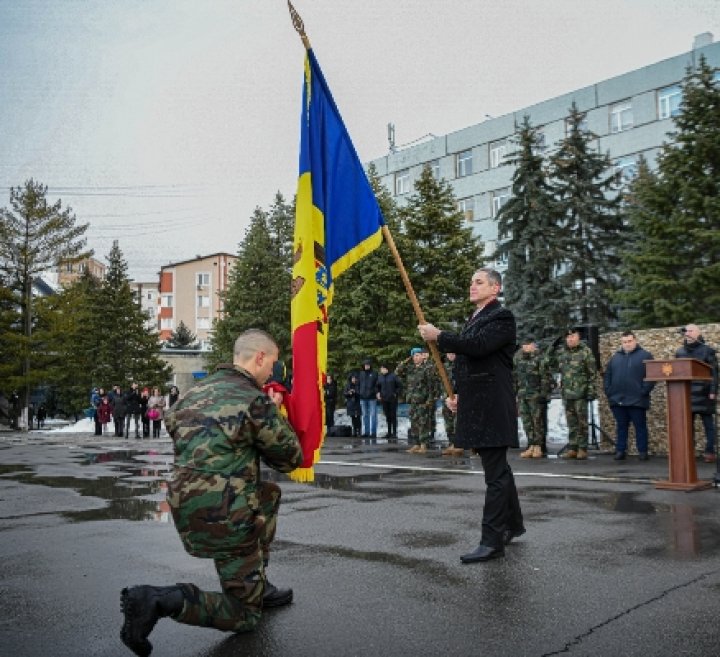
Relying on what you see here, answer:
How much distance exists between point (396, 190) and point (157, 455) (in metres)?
41.0

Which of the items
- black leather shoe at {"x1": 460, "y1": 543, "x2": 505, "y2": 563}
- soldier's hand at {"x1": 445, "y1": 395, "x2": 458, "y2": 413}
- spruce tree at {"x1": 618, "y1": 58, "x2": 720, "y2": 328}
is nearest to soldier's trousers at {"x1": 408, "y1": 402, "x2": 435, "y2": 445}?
spruce tree at {"x1": 618, "y1": 58, "x2": 720, "y2": 328}

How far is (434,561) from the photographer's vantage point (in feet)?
18.2

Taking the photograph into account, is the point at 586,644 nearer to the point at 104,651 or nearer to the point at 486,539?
the point at 486,539

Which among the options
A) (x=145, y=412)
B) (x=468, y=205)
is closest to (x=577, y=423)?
(x=145, y=412)

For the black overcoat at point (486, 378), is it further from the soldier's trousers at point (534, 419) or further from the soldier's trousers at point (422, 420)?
the soldier's trousers at point (422, 420)

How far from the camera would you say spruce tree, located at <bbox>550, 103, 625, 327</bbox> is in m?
28.8

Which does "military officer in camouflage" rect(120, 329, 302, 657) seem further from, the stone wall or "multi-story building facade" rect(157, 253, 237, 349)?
"multi-story building facade" rect(157, 253, 237, 349)

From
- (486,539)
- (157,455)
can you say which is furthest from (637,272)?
(486,539)

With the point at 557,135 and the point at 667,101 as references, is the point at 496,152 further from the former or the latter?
the point at 667,101

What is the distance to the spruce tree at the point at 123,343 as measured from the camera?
1686 inches

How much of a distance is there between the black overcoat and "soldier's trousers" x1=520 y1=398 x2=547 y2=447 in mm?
8251

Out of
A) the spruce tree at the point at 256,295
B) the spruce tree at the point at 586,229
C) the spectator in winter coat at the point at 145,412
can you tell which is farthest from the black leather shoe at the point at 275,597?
the spruce tree at the point at 256,295

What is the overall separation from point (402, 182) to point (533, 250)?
88.5ft

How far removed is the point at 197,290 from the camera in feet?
306
